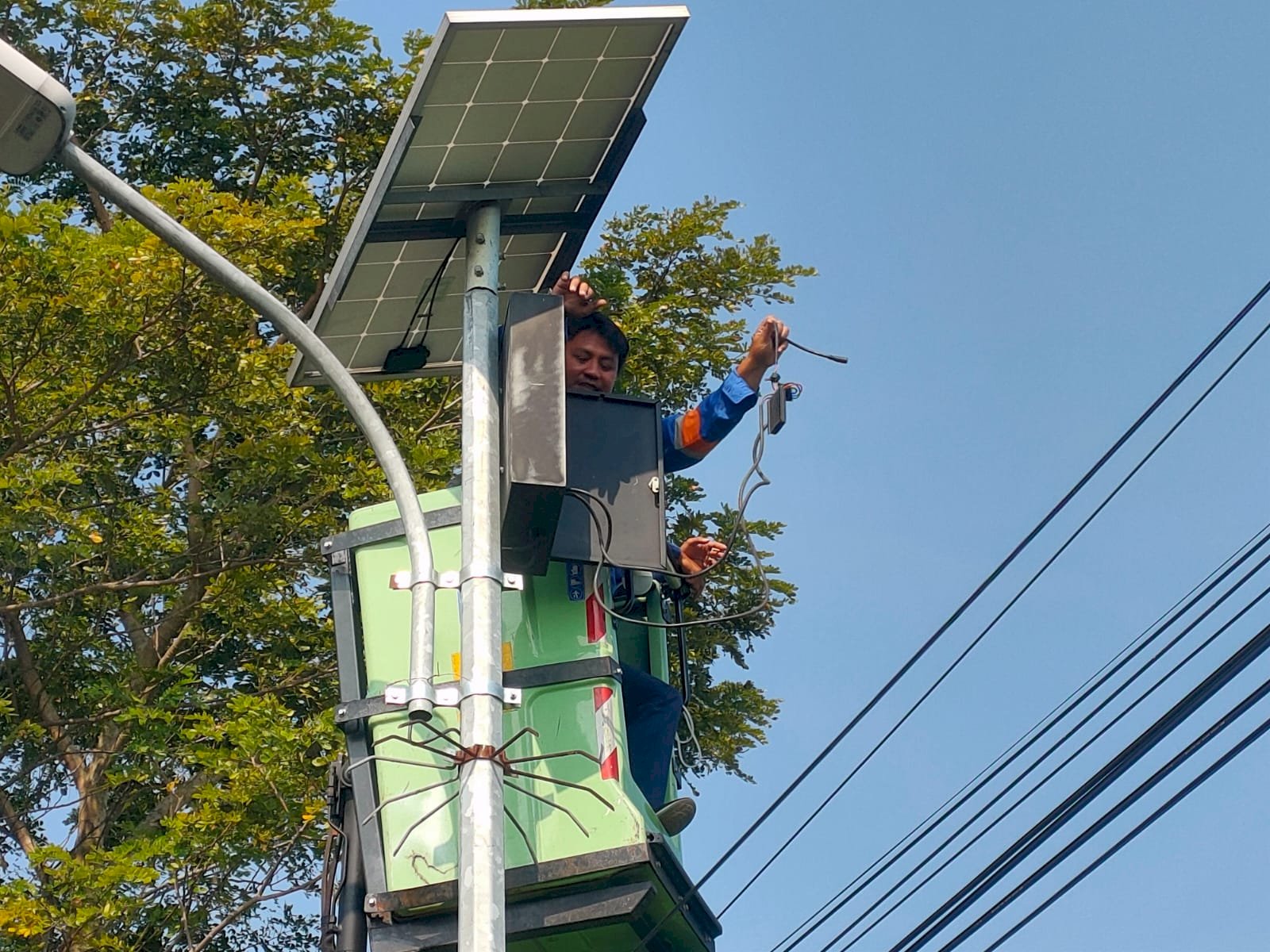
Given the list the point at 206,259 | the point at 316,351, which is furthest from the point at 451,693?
the point at 206,259

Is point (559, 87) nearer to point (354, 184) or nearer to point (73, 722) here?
point (73, 722)

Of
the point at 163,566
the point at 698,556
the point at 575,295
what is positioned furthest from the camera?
the point at 163,566

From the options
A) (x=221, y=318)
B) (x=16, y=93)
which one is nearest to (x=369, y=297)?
(x=16, y=93)

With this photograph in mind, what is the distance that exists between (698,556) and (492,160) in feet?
5.98

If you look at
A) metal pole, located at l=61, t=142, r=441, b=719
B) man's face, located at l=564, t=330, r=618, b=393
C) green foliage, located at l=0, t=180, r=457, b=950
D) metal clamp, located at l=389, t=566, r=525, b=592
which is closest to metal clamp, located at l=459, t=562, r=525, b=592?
metal clamp, located at l=389, t=566, r=525, b=592

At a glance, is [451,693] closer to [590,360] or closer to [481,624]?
[481,624]

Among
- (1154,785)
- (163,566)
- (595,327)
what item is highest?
(163,566)

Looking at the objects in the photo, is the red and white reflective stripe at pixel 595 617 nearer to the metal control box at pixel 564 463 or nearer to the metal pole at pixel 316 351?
the metal control box at pixel 564 463

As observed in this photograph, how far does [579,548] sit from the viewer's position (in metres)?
6.07

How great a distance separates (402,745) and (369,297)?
1.63 meters

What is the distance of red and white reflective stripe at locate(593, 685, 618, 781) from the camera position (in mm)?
5832

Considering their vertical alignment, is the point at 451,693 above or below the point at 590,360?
below

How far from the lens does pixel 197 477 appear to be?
12.9 meters

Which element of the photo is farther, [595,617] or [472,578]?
[595,617]
